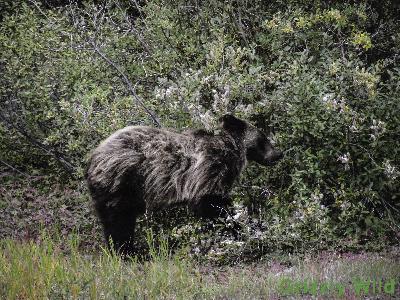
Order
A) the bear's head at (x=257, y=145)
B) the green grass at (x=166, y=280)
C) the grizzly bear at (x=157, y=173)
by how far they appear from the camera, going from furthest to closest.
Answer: the bear's head at (x=257, y=145) < the grizzly bear at (x=157, y=173) < the green grass at (x=166, y=280)

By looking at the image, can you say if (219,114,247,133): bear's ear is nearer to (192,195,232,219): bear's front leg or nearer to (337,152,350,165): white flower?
(192,195,232,219): bear's front leg

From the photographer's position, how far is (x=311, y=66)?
9734 millimetres

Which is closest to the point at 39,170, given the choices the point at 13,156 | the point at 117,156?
the point at 13,156

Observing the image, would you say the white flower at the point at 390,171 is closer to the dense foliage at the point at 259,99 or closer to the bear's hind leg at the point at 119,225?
the dense foliage at the point at 259,99

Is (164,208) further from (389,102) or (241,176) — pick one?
(389,102)

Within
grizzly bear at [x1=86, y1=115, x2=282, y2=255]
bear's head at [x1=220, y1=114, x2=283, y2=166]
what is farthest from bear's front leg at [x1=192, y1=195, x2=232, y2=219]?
bear's head at [x1=220, y1=114, x2=283, y2=166]

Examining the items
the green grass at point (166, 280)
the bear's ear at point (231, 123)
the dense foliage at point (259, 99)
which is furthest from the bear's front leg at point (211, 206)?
the green grass at point (166, 280)

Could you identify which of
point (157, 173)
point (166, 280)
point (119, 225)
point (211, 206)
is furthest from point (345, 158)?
point (166, 280)

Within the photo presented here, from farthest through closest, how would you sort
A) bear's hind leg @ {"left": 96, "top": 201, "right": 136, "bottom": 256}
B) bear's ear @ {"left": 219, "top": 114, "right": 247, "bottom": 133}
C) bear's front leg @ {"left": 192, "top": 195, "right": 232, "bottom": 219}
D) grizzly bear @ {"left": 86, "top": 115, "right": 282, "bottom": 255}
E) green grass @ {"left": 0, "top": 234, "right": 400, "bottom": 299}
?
bear's ear @ {"left": 219, "top": 114, "right": 247, "bottom": 133} → bear's front leg @ {"left": 192, "top": 195, "right": 232, "bottom": 219} → bear's hind leg @ {"left": 96, "top": 201, "right": 136, "bottom": 256} → grizzly bear @ {"left": 86, "top": 115, "right": 282, "bottom": 255} → green grass @ {"left": 0, "top": 234, "right": 400, "bottom": 299}

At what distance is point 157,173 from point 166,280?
1.96 metres

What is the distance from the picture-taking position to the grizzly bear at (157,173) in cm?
815

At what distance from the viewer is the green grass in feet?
20.5

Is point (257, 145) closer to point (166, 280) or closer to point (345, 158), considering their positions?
point (345, 158)

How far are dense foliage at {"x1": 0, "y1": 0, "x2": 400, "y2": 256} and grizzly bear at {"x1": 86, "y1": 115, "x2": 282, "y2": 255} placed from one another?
0.31 meters
